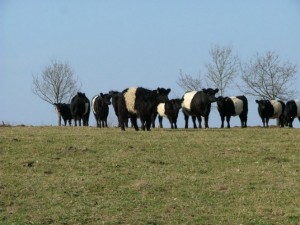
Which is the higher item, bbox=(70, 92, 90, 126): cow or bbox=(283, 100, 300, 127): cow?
bbox=(70, 92, 90, 126): cow

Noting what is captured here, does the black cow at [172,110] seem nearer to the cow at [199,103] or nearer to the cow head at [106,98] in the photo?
the cow at [199,103]

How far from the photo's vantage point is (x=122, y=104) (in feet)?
94.5

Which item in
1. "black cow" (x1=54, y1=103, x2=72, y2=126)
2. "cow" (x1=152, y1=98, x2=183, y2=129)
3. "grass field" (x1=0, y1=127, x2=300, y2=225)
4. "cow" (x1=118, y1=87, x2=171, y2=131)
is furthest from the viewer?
"black cow" (x1=54, y1=103, x2=72, y2=126)

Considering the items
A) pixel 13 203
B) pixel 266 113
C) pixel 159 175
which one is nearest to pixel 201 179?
pixel 159 175

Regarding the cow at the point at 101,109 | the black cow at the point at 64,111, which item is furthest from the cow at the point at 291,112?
the black cow at the point at 64,111

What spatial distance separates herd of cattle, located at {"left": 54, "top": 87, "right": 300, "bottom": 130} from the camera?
28.5 m

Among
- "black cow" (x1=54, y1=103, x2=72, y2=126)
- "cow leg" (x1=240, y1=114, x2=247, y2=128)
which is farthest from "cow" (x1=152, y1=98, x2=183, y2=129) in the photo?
"black cow" (x1=54, y1=103, x2=72, y2=126)

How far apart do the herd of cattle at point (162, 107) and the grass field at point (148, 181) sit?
6545mm

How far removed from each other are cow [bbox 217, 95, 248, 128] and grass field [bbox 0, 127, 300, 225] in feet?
49.8

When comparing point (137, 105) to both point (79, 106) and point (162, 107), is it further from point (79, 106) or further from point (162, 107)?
point (79, 106)

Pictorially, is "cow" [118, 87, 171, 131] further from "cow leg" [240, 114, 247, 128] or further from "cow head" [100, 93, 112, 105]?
"cow leg" [240, 114, 247, 128]

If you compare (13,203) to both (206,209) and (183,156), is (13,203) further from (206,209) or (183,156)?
(183,156)

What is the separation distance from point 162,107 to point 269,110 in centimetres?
660

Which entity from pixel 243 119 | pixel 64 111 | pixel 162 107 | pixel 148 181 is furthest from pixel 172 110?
pixel 148 181
